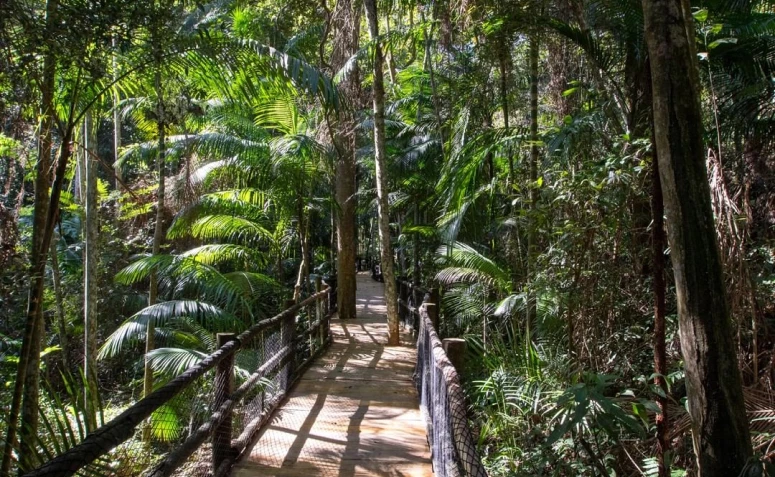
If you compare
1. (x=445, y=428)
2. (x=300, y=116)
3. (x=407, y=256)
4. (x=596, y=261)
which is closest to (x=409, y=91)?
(x=300, y=116)

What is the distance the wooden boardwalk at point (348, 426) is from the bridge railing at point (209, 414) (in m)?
0.19

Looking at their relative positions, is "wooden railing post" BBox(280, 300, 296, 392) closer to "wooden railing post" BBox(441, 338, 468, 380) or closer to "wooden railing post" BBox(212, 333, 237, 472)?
"wooden railing post" BBox(212, 333, 237, 472)

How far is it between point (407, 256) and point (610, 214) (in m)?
12.9

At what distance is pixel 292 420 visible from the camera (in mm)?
5172

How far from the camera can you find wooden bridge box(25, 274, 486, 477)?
2775 millimetres

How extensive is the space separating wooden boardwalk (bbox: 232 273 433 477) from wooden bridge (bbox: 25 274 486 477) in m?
0.01

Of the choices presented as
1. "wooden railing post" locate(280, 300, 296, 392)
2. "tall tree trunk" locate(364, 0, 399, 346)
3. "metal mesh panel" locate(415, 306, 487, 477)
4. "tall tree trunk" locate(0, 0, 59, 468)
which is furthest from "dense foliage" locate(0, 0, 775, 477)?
"wooden railing post" locate(280, 300, 296, 392)

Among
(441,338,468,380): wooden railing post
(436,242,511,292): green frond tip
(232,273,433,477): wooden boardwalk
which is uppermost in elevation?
(436,242,511,292): green frond tip

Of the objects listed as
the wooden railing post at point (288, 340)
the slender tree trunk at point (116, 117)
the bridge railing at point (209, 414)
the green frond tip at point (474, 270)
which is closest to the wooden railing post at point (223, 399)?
the bridge railing at point (209, 414)

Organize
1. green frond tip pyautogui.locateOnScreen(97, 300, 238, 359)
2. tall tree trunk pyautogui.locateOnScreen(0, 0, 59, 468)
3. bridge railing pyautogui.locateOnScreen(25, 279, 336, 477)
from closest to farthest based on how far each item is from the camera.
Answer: bridge railing pyautogui.locateOnScreen(25, 279, 336, 477) < tall tree trunk pyautogui.locateOnScreen(0, 0, 59, 468) < green frond tip pyautogui.locateOnScreen(97, 300, 238, 359)

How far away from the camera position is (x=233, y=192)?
10000 mm

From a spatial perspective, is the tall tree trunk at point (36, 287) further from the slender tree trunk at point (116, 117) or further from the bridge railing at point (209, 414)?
the bridge railing at point (209, 414)

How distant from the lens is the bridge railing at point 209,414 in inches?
86.1

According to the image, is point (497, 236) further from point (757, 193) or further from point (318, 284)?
point (757, 193)
